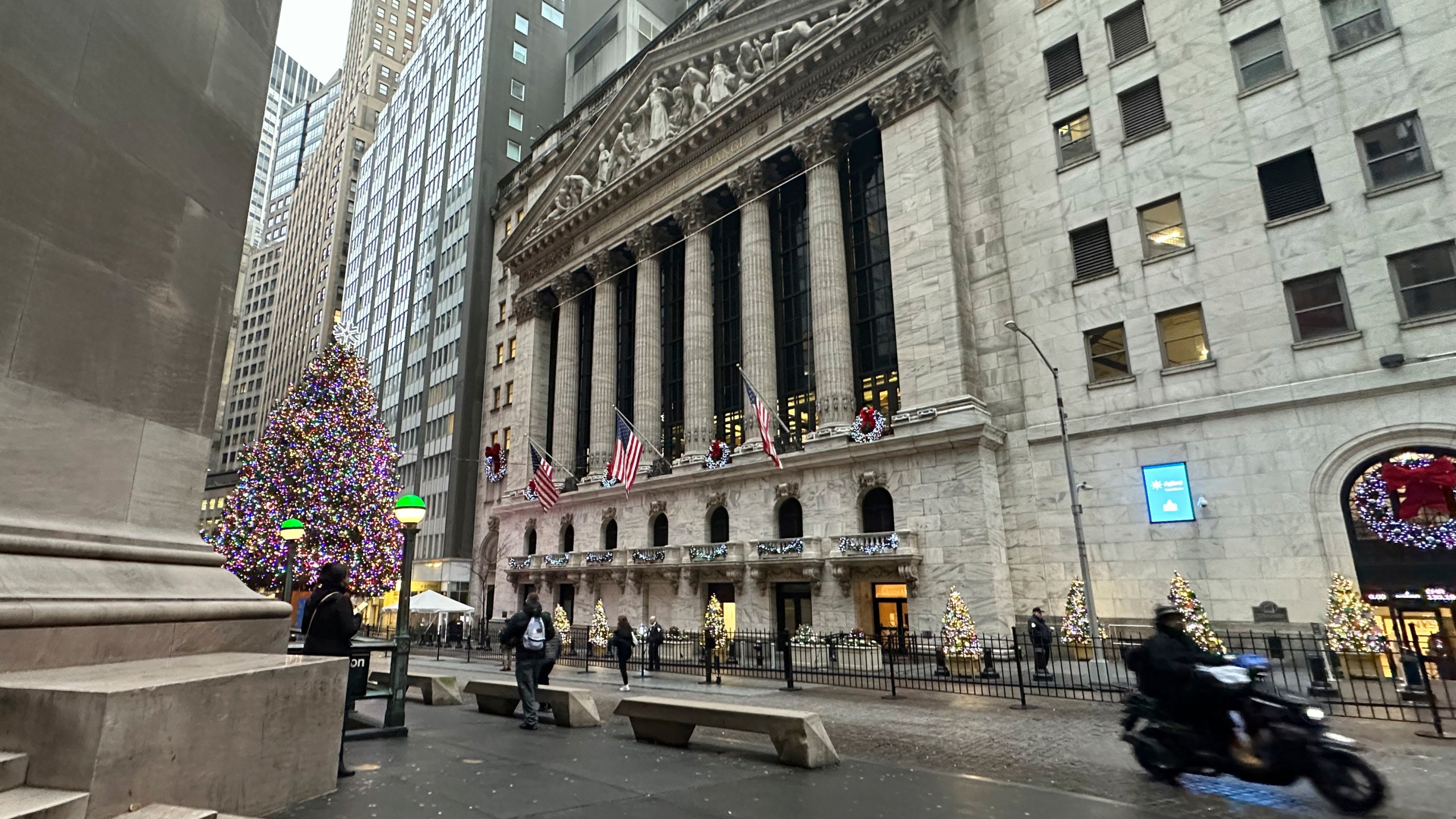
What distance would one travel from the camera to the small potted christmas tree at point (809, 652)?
2336 cm

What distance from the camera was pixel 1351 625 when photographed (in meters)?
16.3

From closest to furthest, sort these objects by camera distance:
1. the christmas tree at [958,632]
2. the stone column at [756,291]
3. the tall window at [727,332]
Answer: the christmas tree at [958,632] < the stone column at [756,291] < the tall window at [727,332]

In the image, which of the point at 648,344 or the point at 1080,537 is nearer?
the point at 1080,537

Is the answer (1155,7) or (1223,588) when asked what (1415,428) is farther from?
(1155,7)

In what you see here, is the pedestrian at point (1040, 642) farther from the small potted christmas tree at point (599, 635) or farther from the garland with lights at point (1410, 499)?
the small potted christmas tree at point (599, 635)

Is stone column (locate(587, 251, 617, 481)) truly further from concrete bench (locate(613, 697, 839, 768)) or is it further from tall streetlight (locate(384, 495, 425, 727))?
concrete bench (locate(613, 697, 839, 768))

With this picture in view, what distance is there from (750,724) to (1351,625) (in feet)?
54.5

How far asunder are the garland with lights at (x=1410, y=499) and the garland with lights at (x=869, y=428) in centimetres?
1393

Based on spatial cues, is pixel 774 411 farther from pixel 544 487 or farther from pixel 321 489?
pixel 321 489

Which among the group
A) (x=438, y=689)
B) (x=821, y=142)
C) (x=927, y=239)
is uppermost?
(x=821, y=142)

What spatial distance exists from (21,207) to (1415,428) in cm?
2683

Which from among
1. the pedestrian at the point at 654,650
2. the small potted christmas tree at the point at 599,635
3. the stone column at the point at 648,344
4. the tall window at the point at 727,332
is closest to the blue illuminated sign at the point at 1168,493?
the pedestrian at the point at 654,650

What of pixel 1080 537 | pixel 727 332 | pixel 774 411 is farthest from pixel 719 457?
pixel 1080 537

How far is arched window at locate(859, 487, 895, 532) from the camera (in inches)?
1064
